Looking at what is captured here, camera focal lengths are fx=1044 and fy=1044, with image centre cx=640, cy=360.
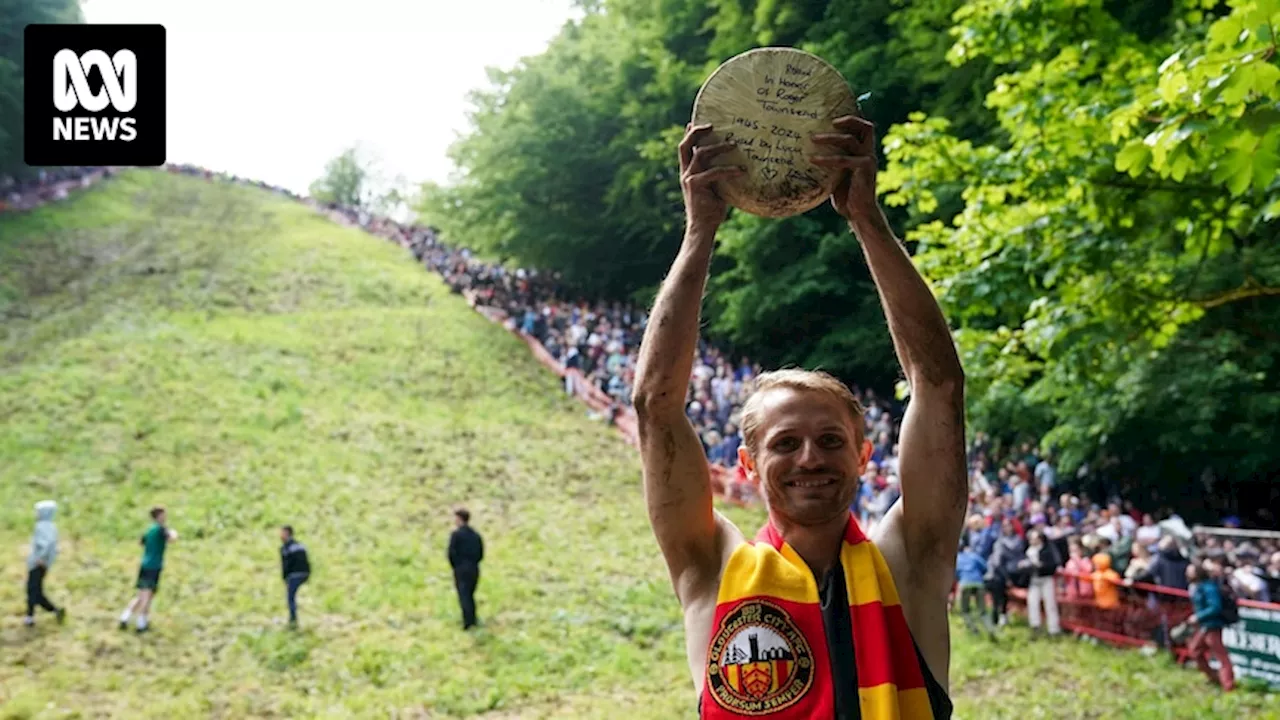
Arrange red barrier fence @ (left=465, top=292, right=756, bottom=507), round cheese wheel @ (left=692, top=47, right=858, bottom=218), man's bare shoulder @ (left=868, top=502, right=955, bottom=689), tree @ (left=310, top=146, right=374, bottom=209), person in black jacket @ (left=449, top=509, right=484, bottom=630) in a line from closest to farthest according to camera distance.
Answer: man's bare shoulder @ (left=868, top=502, right=955, bottom=689), round cheese wheel @ (left=692, top=47, right=858, bottom=218), person in black jacket @ (left=449, top=509, right=484, bottom=630), red barrier fence @ (left=465, top=292, right=756, bottom=507), tree @ (left=310, top=146, right=374, bottom=209)

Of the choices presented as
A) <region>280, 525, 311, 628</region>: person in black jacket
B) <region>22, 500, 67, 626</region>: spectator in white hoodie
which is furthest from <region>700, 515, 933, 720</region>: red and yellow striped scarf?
<region>22, 500, 67, 626</region>: spectator in white hoodie

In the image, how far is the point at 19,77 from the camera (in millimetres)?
34656

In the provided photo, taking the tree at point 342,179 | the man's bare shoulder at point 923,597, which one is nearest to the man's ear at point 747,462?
the man's bare shoulder at point 923,597

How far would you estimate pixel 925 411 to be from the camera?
216 centimetres

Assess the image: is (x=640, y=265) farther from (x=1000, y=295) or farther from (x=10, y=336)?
(x=1000, y=295)

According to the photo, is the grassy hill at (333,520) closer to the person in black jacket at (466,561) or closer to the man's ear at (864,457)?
the person in black jacket at (466,561)

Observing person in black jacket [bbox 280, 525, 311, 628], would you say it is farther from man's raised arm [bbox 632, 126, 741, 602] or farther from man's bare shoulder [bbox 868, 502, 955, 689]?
man's bare shoulder [bbox 868, 502, 955, 689]

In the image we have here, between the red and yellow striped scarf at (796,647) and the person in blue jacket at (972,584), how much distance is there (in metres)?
9.45

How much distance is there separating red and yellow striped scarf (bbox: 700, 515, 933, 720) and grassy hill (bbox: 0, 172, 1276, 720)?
6.66 metres

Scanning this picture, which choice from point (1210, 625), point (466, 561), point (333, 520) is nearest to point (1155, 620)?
point (1210, 625)

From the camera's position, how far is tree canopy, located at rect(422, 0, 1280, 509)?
670 centimetres

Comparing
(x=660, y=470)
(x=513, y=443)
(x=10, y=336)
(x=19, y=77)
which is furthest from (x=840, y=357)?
(x=19, y=77)

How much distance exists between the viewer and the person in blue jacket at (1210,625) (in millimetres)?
8781

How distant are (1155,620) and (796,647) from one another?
926cm
